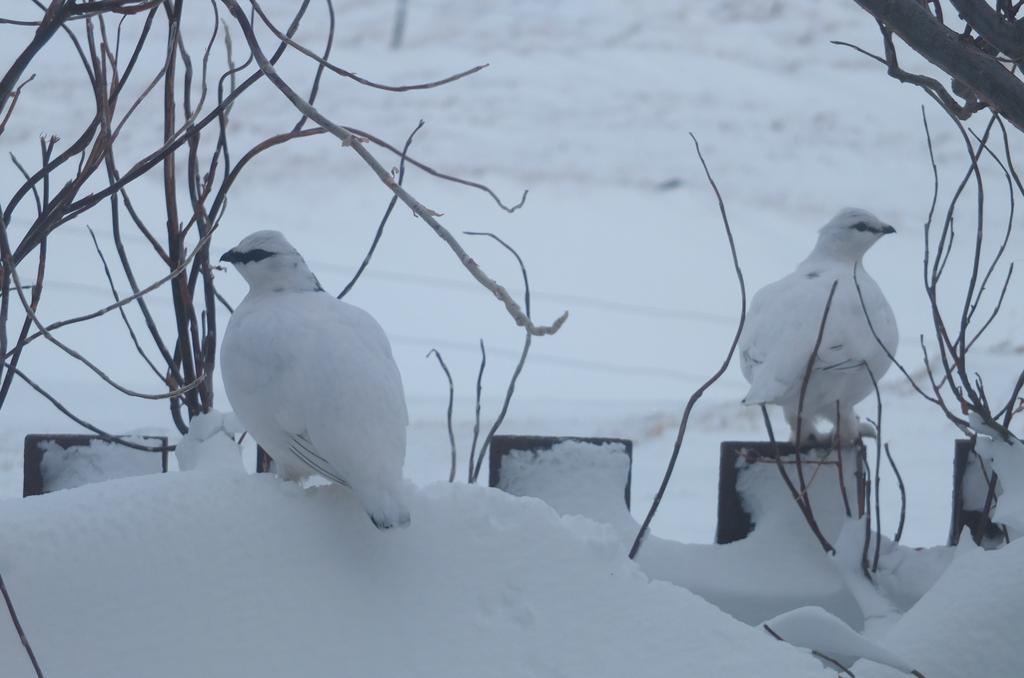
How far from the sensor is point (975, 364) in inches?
203

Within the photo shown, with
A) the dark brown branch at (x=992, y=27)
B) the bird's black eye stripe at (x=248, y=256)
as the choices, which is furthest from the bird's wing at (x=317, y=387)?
the dark brown branch at (x=992, y=27)

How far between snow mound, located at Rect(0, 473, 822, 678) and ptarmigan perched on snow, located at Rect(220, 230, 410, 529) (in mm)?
60

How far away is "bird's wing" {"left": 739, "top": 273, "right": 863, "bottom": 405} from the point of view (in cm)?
252

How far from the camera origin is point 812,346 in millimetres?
2488

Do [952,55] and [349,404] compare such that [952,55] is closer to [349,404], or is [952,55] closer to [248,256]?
[349,404]

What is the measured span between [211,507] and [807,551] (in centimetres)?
104

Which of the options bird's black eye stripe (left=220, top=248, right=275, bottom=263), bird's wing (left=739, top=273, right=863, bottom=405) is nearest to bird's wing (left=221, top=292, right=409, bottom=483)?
bird's black eye stripe (left=220, top=248, right=275, bottom=263)

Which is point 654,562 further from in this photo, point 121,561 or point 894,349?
point 894,349

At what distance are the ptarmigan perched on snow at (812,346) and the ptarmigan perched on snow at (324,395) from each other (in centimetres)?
127

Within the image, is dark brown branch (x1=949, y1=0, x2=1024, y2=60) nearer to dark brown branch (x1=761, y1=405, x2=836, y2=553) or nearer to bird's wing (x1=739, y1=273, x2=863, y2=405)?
dark brown branch (x1=761, y1=405, x2=836, y2=553)

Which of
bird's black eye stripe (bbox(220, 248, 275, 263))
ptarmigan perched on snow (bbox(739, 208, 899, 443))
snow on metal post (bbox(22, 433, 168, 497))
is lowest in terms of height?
snow on metal post (bbox(22, 433, 168, 497))

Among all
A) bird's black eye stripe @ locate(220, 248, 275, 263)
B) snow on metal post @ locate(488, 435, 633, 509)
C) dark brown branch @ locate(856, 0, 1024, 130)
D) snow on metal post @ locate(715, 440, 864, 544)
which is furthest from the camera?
snow on metal post @ locate(715, 440, 864, 544)

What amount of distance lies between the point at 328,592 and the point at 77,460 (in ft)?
2.22

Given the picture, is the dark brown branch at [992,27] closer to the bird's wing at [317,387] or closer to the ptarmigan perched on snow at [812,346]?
the bird's wing at [317,387]
